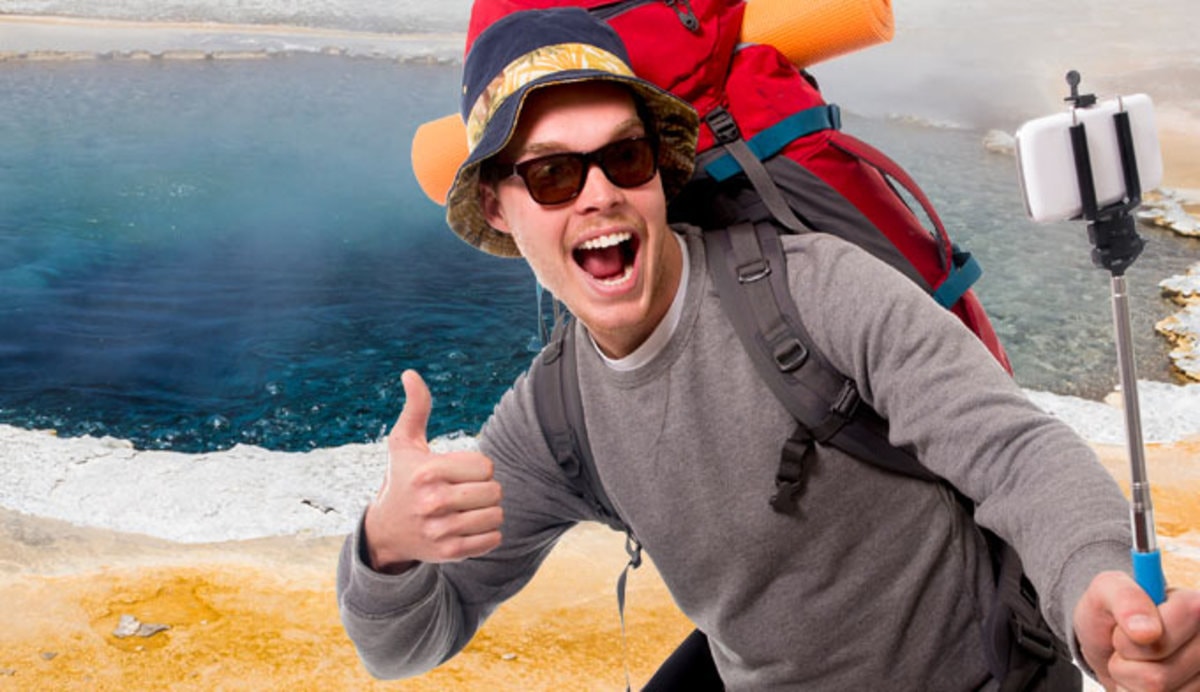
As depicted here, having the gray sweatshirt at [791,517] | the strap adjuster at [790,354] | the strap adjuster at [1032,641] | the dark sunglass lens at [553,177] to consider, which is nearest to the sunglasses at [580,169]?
the dark sunglass lens at [553,177]

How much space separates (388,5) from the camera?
1466 cm

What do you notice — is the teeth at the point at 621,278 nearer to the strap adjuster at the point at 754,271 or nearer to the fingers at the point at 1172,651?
the strap adjuster at the point at 754,271

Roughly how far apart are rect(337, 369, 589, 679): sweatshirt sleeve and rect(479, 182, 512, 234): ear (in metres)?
0.18

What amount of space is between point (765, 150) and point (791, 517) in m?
0.41

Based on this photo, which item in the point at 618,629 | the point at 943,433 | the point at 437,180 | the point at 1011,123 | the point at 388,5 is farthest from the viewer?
the point at 388,5

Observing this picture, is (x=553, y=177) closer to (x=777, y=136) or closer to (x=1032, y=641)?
(x=777, y=136)

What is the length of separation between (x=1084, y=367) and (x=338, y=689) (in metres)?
3.62

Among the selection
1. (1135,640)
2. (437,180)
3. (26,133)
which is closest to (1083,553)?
(1135,640)

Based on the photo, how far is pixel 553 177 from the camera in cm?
115

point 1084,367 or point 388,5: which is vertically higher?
point 388,5

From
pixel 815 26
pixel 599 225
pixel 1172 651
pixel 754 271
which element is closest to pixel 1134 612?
pixel 1172 651

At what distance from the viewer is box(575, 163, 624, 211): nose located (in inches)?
44.5

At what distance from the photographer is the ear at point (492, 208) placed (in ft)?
4.06

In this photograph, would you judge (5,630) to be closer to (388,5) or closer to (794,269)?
(794,269)
